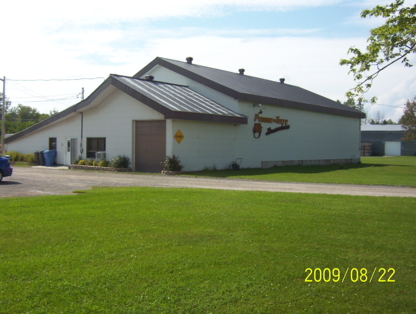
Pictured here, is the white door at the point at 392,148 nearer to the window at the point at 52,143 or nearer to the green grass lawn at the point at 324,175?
the green grass lawn at the point at 324,175

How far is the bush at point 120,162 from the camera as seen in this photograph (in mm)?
25361

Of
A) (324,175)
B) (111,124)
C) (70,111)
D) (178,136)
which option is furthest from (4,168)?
(324,175)

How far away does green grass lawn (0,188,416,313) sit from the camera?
5.23 meters

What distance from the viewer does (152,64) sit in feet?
109

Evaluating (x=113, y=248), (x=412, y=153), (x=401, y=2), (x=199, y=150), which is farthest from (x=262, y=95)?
(x=412, y=153)

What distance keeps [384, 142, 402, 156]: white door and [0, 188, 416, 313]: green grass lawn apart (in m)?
60.3

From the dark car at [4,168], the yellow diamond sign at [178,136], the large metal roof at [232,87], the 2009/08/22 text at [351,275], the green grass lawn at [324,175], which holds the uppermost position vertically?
the large metal roof at [232,87]

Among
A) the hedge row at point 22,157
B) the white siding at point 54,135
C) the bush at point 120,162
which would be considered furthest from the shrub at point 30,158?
the bush at point 120,162

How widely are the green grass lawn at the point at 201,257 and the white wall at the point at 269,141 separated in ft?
46.8

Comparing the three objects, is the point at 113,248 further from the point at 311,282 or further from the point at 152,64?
the point at 152,64

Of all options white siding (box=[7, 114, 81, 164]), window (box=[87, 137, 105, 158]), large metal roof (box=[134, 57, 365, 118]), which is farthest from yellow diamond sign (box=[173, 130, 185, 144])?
white siding (box=[7, 114, 81, 164])

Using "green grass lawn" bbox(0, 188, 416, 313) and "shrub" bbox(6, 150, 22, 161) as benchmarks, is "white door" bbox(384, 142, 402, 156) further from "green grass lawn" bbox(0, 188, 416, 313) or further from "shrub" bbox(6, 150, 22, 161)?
"green grass lawn" bbox(0, 188, 416, 313)

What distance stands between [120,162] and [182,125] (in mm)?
4345

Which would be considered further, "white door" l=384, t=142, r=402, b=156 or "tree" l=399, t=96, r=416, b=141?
"white door" l=384, t=142, r=402, b=156
